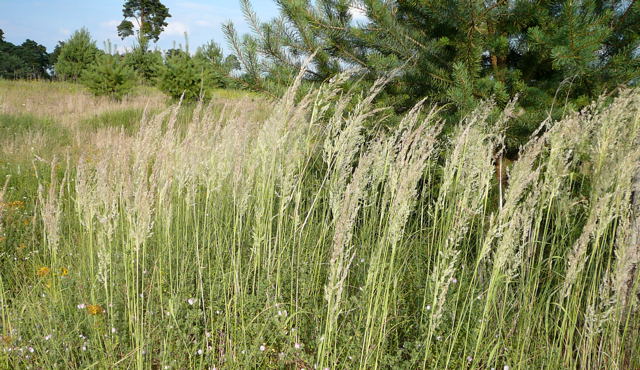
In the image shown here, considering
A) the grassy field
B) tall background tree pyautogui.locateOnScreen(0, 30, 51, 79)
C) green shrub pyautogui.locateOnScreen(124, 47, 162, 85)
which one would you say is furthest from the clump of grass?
tall background tree pyautogui.locateOnScreen(0, 30, 51, 79)

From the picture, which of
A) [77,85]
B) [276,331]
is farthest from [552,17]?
[77,85]

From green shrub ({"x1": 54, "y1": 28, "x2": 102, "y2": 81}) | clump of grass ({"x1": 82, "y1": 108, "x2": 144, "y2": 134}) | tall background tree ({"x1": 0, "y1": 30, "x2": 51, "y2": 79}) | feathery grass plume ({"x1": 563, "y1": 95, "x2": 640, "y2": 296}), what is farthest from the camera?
tall background tree ({"x1": 0, "y1": 30, "x2": 51, "y2": 79})

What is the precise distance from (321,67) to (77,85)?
54.4 feet

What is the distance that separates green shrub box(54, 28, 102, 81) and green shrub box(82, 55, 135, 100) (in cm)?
485

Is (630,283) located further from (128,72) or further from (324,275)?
(128,72)

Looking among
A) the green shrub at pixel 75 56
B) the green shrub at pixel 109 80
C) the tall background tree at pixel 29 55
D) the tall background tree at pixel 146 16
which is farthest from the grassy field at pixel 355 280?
the tall background tree at pixel 146 16

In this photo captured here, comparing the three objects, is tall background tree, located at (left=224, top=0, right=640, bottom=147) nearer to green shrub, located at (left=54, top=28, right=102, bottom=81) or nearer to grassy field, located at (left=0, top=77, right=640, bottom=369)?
grassy field, located at (left=0, top=77, right=640, bottom=369)

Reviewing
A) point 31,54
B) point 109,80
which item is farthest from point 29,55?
point 109,80

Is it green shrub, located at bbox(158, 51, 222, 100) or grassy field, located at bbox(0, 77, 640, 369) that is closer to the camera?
grassy field, located at bbox(0, 77, 640, 369)

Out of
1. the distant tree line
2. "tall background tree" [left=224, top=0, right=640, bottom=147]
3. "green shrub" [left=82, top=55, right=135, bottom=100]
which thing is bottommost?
"tall background tree" [left=224, top=0, right=640, bottom=147]

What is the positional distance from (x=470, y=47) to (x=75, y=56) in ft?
61.8

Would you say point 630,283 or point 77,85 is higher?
point 77,85

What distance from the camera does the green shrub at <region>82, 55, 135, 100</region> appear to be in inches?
521

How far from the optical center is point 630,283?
2.25 m
